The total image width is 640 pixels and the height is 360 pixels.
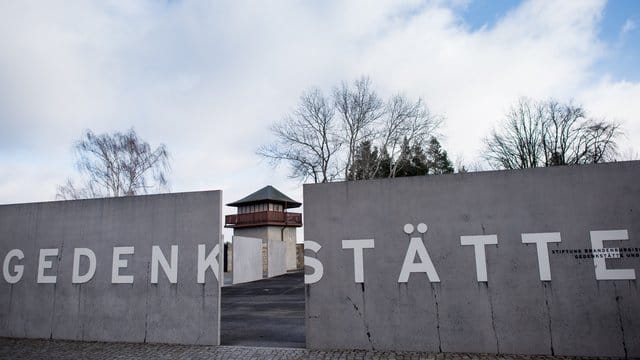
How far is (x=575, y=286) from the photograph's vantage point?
234 inches

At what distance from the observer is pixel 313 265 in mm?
6812

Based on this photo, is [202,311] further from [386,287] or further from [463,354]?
[463,354]

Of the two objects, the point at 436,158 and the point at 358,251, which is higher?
the point at 436,158

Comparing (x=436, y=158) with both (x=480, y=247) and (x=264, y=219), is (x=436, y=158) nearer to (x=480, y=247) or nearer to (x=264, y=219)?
(x=264, y=219)

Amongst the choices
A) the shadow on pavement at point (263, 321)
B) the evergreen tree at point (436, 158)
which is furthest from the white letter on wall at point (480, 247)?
the evergreen tree at point (436, 158)

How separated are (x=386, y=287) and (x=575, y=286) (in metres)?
2.69

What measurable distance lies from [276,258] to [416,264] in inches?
892

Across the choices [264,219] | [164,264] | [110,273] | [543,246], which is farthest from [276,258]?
[543,246]

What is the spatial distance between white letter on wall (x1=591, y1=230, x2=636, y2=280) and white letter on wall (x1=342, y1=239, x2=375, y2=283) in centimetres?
319

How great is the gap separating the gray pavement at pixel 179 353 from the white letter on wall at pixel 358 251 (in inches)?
45.3

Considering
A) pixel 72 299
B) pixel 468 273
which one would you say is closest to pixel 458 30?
pixel 468 273

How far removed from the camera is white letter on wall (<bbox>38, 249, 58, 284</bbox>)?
26.5 ft

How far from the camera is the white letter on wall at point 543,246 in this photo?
238 inches

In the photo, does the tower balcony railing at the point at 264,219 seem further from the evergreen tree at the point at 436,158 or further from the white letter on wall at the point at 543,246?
the white letter on wall at the point at 543,246
